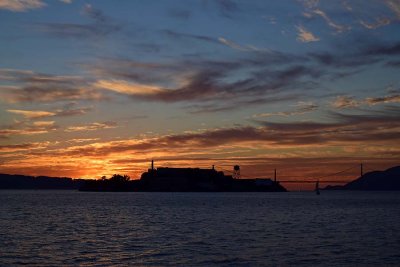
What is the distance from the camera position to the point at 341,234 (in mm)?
64312

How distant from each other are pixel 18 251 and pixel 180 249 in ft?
45.6

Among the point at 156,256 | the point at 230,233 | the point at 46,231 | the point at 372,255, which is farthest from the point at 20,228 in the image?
the point at 372,255

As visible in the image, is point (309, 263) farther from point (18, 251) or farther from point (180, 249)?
point (18, 251)

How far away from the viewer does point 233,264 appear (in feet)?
133

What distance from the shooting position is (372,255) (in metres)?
45.8

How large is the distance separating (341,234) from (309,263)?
24.8 m

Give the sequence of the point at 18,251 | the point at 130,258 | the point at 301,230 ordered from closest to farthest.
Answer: the point at 130,258 < the point at 18,251 < the point at 301,230

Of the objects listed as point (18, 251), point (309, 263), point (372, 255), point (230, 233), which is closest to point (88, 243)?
point (18, 251)

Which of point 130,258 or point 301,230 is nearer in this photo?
point 130,258

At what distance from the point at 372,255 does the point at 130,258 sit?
1990 cm

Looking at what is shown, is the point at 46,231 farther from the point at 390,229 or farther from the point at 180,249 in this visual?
the point at 390,229

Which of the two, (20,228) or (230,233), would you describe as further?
(20,228)

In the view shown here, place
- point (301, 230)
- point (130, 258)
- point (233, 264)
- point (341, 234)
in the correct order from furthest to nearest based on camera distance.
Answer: point (301, 230) < point (341, 234) < point (130, 258) < point (233, 264)

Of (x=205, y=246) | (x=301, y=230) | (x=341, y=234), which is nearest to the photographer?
(x=205, y=246)
